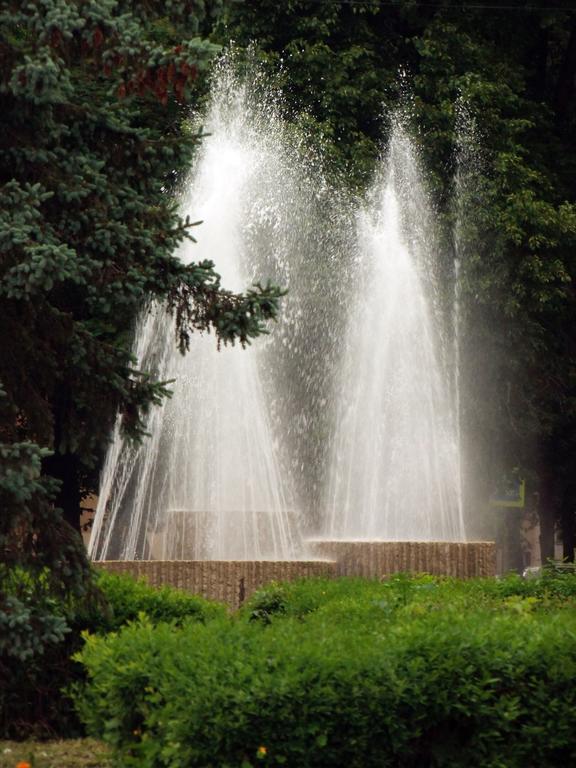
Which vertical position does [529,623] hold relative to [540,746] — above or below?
above

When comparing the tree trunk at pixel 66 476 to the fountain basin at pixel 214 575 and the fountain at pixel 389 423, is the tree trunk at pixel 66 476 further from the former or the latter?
the fountain basin at pixel 214 575

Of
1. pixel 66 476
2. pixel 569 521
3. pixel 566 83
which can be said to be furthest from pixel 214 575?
pixel 569 521

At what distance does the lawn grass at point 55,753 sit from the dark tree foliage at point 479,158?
15177 mm

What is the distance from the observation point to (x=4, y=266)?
7426mm

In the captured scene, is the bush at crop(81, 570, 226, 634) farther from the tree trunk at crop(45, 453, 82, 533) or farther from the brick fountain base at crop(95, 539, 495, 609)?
the tree trunk at crop(45, 453, 82, 533)

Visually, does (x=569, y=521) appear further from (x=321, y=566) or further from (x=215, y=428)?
(x=321, y=566)

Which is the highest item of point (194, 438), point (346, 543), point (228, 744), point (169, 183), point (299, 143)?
point (299, 143)

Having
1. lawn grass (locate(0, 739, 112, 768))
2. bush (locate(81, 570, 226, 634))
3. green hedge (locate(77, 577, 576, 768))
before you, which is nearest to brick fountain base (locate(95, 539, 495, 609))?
bush (locate(81, 570, 226, 634))

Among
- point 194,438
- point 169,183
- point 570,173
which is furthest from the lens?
point 570,173

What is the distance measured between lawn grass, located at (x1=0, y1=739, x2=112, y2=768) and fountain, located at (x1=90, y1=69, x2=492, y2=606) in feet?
13.6

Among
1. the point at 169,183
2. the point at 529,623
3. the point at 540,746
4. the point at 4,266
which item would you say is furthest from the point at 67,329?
the point at 169,183

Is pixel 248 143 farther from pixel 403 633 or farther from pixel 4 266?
pixel 403 633

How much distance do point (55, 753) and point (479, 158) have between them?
1701 cm

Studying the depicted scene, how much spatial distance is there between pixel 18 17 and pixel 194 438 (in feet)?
30.4
